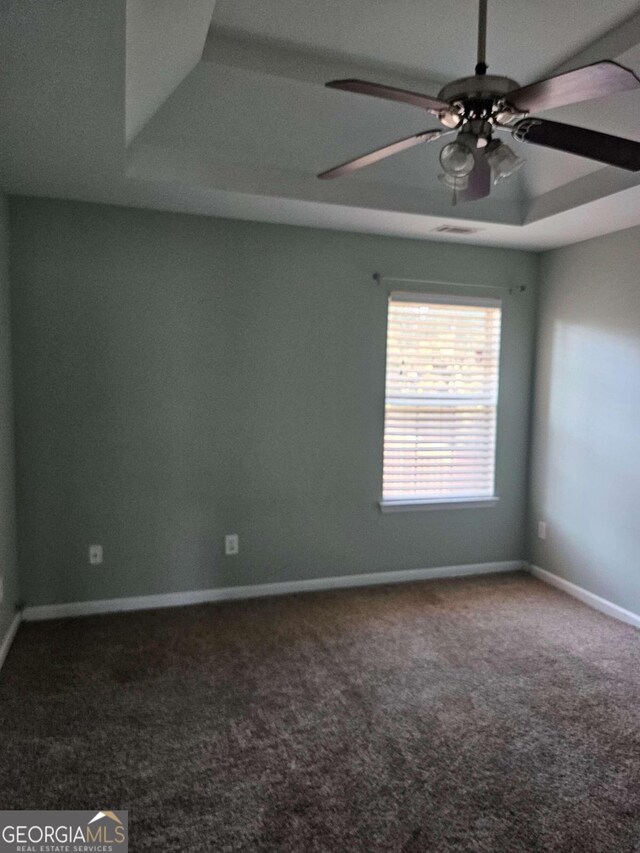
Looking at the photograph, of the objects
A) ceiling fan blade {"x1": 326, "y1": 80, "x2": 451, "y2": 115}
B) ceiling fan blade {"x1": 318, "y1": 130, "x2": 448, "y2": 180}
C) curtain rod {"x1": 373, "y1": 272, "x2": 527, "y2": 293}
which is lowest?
curtain rod {"x1": 373, "y1": 272, "x2": 527, "y2": 293}

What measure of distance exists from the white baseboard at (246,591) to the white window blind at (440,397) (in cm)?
55

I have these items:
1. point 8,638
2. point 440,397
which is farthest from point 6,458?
point 440,397

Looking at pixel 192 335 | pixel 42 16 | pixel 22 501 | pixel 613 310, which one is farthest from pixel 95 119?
pixel 613 310

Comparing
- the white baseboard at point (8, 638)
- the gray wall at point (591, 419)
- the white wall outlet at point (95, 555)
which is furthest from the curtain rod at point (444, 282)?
the white baseboard at point (8, 638)

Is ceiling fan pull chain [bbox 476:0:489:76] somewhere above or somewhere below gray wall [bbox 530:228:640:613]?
above

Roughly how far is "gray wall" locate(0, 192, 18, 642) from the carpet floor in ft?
0.87

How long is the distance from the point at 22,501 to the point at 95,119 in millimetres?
2137

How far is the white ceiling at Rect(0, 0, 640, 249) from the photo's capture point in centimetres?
182

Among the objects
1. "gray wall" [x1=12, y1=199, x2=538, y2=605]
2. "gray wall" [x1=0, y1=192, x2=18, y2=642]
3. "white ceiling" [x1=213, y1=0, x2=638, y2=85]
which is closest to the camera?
"white ceiling" [x1=213, y1=0, x2=638, y2=85]

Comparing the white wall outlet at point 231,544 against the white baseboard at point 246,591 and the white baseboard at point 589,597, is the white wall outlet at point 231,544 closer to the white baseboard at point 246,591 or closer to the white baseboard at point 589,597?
the white baseboard at point 246,591

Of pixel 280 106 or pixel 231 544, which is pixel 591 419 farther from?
pixel 280 106

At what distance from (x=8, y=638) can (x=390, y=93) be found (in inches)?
121

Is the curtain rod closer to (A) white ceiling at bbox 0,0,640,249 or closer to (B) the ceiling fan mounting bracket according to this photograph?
(A) white ceiling at bbox 0,0,640,249

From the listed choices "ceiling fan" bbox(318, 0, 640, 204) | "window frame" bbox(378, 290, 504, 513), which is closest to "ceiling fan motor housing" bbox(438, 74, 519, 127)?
"ceiling fan" bbox(318, 0, 640, 204)
